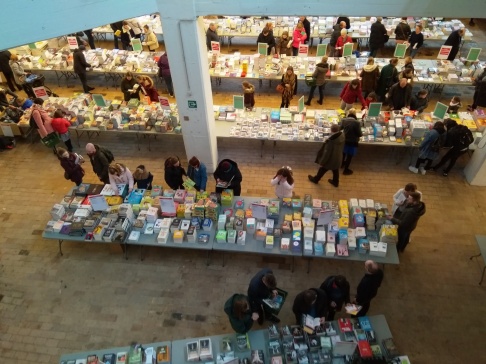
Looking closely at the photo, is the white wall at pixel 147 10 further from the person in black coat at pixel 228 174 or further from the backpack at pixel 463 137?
the person in black coat at pixel 228 174

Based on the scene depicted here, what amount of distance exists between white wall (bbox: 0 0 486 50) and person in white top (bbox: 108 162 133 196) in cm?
257

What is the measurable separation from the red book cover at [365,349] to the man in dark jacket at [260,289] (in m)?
1.40

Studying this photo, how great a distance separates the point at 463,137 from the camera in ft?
28.6

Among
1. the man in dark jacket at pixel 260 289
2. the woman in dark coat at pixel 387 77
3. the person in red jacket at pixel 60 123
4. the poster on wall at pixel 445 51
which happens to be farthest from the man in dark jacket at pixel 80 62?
the poster on wall at pixel 445 51

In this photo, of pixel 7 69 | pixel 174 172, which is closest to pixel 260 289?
pixel 174 172

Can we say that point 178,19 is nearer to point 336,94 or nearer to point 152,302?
point 152,302

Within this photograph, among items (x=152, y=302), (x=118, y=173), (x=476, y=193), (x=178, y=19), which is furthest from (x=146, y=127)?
(x=476, y=193)

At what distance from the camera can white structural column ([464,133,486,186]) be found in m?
8.70

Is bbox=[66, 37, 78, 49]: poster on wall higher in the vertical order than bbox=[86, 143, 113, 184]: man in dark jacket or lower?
higher

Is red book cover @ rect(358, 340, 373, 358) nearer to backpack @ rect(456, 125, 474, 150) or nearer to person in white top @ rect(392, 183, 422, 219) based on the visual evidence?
person in white top @ rect(392, 183, 422, 219)

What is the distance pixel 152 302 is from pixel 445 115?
8301mm

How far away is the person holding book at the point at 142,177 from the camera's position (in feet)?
25.9

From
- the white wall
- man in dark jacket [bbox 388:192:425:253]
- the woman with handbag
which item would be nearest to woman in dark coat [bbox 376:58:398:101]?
the woman with handbag

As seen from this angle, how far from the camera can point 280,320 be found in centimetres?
678
